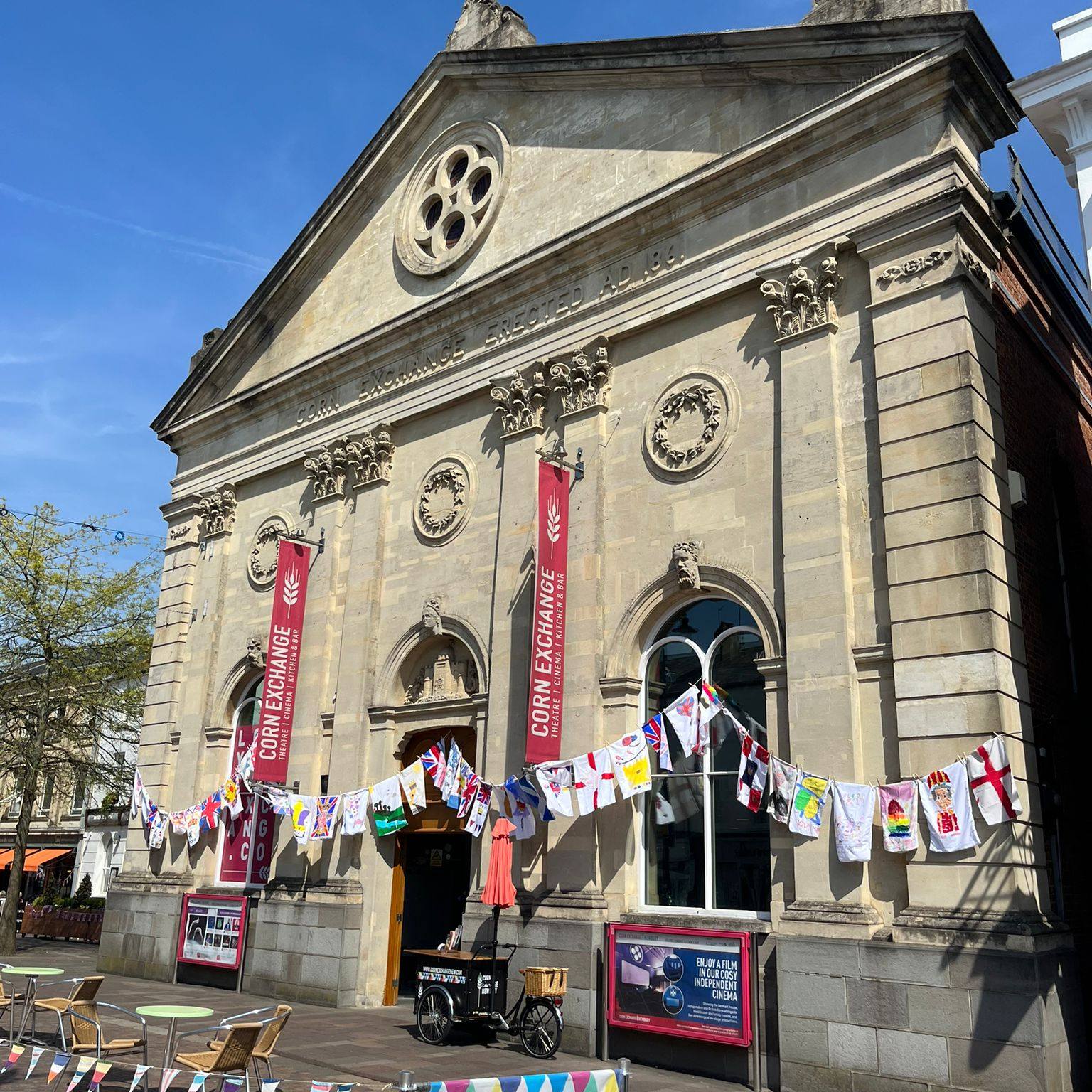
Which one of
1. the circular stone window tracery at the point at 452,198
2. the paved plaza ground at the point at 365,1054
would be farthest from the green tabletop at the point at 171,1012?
the circular stone window tracery at the point at 452,198

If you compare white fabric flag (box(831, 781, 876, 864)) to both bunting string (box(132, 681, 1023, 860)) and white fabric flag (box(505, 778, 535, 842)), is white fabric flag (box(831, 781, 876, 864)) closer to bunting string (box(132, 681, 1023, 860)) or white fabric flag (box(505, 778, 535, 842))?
bunting string (box(132, 681, 1023, 860))

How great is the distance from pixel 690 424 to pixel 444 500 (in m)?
5.31

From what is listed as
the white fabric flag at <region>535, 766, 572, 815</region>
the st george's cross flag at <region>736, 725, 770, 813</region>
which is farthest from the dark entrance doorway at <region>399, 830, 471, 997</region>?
the st george's cross flag at <region>736, 725, 770, 813</region>

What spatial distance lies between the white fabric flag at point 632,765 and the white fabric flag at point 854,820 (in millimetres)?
2677

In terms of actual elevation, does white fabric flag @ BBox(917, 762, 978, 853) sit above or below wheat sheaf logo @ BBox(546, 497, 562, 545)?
below

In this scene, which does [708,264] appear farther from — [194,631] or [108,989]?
[108,989]

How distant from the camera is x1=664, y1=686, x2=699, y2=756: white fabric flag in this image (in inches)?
532

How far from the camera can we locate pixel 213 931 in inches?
763

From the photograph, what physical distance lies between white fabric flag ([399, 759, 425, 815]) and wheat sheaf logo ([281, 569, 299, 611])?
4.72 metres

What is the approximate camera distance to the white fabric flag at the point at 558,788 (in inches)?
559

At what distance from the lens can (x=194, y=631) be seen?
23094mm

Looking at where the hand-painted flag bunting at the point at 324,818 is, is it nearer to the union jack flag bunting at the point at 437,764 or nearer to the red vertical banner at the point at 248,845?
the union jack flag bunting at the point at 437,764

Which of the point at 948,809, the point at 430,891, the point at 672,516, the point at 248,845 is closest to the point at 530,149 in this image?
the point at 672,516

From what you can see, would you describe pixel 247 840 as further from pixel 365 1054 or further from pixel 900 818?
pixel 900 818
